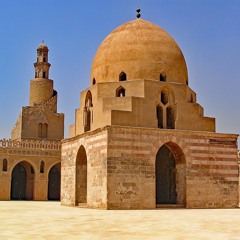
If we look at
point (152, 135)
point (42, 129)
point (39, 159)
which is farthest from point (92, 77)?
point (42, 129)

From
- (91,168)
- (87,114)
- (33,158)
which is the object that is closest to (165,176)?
(91,168)

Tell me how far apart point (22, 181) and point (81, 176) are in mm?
16019

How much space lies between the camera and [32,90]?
38562 millimetres

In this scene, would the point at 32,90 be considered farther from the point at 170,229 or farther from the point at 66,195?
the point at 170,229

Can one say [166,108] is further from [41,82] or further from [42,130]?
[41,82]

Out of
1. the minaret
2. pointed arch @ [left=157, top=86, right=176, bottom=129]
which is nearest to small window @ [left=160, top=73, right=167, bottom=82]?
pointed arch @ [left=157, top=86, right=176, bottom=129]

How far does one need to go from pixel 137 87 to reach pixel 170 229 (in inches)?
404

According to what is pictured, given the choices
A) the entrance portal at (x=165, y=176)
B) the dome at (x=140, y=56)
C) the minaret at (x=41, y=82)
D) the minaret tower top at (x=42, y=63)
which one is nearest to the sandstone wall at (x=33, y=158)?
the minaret at (x=41, y=82)

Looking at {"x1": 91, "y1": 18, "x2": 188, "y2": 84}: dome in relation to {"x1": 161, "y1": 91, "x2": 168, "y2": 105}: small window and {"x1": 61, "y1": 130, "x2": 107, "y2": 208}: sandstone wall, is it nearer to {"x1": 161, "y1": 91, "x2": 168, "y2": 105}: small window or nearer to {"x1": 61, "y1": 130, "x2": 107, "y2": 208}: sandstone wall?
{"x1": 161, "y1": 91, "x2": 168, "y2": 105}: small window

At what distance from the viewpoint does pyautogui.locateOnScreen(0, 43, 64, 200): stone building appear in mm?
31667

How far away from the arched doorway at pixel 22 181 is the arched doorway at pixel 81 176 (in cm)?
1300

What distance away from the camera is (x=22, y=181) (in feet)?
117

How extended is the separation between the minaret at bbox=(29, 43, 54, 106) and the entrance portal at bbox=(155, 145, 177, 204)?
1825 centimetres

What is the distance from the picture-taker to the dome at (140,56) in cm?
2008
